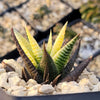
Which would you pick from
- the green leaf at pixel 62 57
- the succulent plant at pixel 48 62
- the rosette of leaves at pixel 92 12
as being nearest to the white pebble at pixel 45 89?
the succulent plant at pixel 48 62

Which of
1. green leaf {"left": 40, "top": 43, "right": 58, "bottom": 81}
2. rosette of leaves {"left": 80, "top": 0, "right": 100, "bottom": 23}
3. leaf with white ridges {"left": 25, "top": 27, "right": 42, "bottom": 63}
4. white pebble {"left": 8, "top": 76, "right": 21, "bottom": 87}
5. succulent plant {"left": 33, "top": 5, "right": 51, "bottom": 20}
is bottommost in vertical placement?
white pebble {"left": 8, "top": 76, "right": 21, "bottom": 87}

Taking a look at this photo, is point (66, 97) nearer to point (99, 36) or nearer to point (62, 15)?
point (99, 36)

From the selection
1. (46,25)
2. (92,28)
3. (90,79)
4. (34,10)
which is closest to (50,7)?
(34,10)

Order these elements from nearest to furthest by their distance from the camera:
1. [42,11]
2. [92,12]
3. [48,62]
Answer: [48,62]
[92,12]
[42,11]

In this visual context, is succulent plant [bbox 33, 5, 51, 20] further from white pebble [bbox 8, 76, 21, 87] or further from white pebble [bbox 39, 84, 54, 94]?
white pebble [bbox 39, 84, 54, 94]

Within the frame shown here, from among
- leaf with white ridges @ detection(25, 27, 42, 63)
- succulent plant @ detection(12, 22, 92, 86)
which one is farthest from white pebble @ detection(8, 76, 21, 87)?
leaf with white ridges @ detection(25, 27, 42, 63)

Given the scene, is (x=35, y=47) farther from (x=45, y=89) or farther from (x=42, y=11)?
(x=42, y=11)

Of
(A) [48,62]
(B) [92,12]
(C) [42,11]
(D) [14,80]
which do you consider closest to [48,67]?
(A) [48,62]

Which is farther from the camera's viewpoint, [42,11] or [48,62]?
[42,11]
